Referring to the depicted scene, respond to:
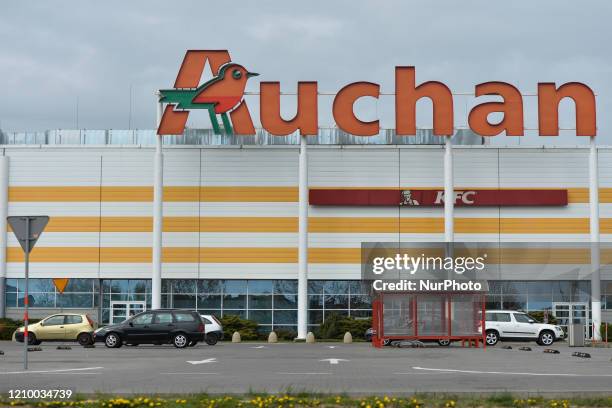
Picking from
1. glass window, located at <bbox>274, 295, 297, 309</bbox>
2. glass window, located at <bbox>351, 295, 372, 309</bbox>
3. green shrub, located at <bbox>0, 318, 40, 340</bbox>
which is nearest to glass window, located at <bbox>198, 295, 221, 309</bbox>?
glass window, located at <bbox>274, 295, 297, 309</bbox>

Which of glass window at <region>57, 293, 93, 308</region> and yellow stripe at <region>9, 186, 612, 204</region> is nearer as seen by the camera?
yellow stripe at <region>9, 186, 612, 204</region>

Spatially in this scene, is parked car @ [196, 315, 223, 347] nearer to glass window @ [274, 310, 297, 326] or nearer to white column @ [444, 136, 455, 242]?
glass window @ [274, 310, 297, 326]

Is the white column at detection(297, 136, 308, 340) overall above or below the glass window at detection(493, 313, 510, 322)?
above

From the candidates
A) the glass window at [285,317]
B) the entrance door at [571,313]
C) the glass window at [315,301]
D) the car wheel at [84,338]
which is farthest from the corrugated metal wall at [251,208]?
the car wheel at [84,338]

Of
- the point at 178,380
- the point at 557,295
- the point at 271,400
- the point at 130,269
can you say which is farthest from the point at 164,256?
the point at 271,400

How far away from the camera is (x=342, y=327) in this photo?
153 ft

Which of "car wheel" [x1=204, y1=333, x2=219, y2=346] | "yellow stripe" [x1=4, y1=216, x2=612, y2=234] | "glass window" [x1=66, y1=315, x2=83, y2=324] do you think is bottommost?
"car wheel" [x1=204, y1=333, x2=219, y2=346]

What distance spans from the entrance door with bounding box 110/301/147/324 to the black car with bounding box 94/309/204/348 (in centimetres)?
1337

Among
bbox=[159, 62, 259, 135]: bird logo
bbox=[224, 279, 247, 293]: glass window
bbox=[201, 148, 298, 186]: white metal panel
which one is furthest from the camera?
bbox=[224, 279, 247, 293]: glass window

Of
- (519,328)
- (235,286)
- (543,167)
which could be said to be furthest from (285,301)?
(543,167)

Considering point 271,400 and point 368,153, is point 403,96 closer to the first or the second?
point 368,153

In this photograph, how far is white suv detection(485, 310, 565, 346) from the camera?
4003 centimetres

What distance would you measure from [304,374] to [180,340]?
1563cm

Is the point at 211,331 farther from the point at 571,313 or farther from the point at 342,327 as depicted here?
the point at 571,313
